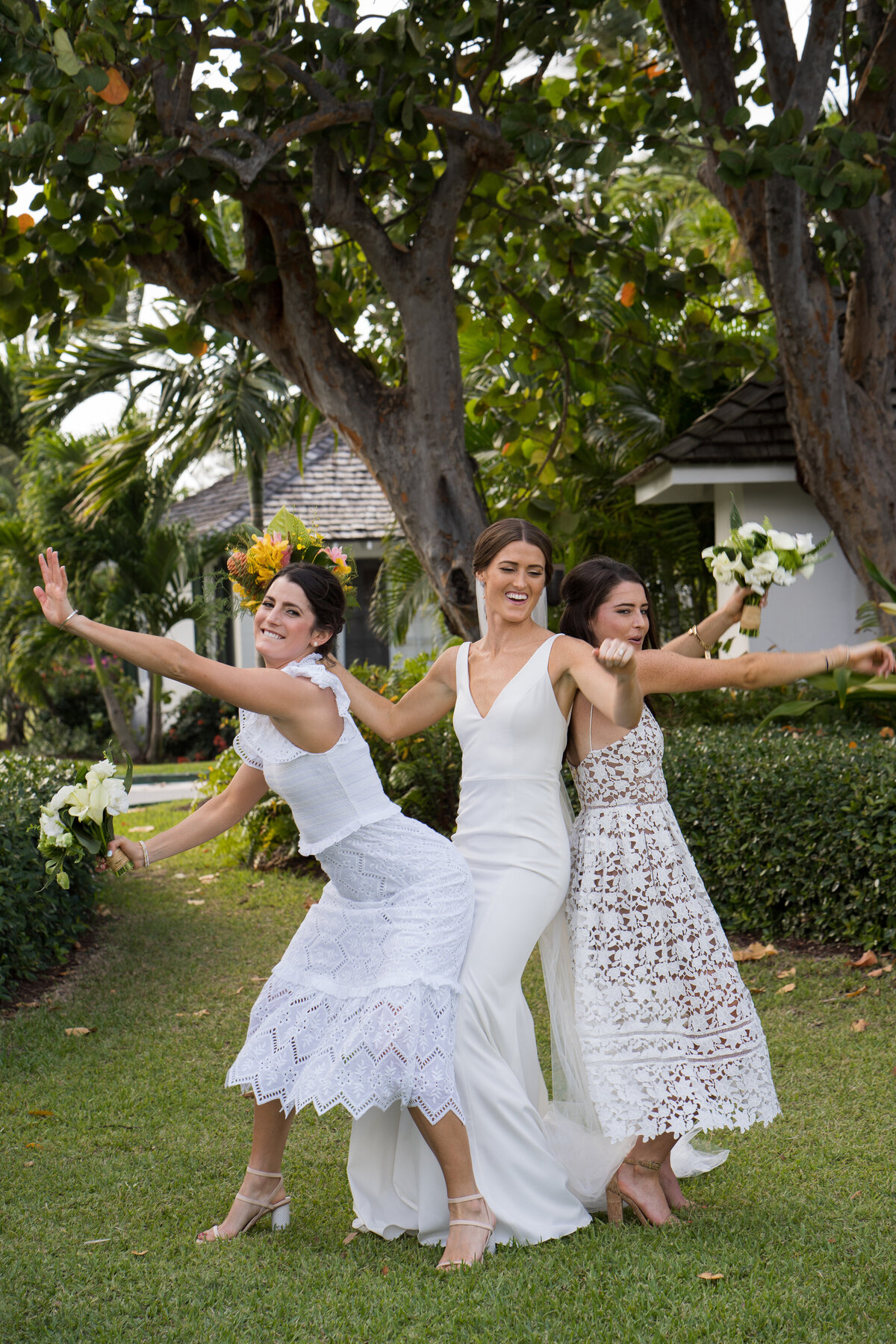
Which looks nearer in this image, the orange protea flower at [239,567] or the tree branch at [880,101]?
the orange protea flower at [239,567]

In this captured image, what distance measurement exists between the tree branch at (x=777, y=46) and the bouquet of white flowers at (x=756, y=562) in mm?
4738

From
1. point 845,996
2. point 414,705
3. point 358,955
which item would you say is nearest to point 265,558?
point 414,705

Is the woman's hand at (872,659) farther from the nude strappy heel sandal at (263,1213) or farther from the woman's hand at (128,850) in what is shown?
the nude strappy heel sandal at (263,1213)

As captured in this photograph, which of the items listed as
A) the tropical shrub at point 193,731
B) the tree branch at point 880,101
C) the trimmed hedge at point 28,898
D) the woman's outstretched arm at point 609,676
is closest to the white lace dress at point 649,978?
the woman's outstretched arm at point 609,676

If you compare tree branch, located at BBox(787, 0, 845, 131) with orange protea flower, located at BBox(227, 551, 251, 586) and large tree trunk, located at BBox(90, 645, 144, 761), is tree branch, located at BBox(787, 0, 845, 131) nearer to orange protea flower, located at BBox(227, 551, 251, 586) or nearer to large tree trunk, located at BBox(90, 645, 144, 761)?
orange protea flower, located at BBox(227, 551, 251, 586)

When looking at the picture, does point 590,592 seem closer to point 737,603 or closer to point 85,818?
point 737,603

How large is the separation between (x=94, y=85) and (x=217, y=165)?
1506 mm

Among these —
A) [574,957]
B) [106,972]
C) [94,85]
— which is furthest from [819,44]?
[106,972]

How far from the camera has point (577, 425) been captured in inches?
374

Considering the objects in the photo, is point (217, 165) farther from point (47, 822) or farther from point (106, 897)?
point (106, 897)

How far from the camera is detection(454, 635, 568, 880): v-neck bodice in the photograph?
361cm

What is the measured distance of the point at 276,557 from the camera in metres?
3.86

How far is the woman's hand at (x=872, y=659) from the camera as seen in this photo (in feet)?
10.8

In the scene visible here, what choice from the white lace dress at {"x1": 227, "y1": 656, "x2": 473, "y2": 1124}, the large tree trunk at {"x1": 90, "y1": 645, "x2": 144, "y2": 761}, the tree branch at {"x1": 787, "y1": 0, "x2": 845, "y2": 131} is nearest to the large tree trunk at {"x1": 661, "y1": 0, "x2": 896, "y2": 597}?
the tree branch at {"x1": 787, "y1": 0, "x2": 845, "y2": 131}
